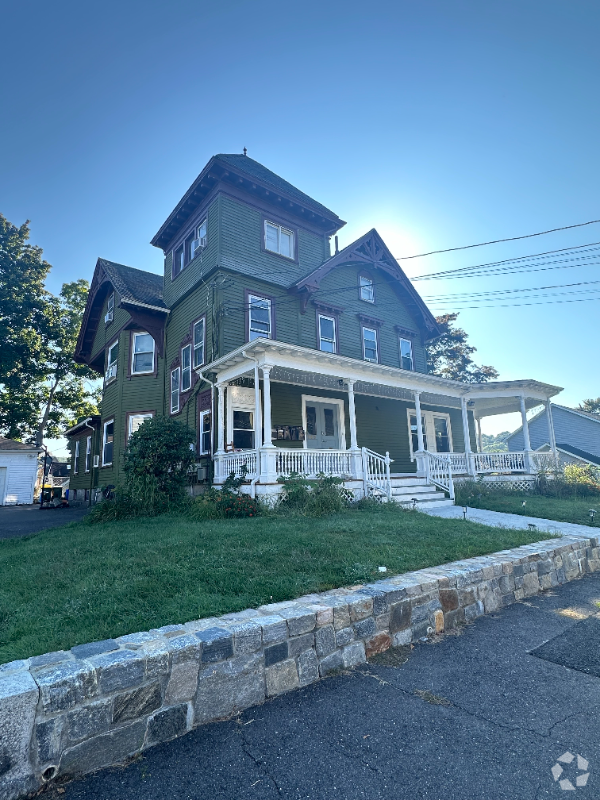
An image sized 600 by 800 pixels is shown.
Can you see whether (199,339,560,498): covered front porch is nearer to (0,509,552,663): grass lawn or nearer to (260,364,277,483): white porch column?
(260,364,277,483): white porch column

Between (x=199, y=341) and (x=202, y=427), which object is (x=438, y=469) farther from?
(x=199, y=341)

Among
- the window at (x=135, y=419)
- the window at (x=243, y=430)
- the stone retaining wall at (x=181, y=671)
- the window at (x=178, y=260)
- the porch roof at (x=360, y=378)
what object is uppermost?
the window at (x=178, y=260)

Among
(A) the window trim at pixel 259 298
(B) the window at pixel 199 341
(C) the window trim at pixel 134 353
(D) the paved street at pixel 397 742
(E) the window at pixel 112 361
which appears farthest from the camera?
(E) the window at pixel 112 361

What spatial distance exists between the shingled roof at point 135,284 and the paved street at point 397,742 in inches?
563

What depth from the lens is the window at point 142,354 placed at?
15773 millimetres

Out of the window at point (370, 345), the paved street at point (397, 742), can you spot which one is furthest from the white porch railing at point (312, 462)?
the paved street at point (397, 742)

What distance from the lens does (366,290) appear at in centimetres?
1728

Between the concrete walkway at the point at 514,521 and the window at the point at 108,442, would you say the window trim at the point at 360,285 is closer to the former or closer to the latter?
the concrete walkway at the point at 514,521

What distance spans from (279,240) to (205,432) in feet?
24.2

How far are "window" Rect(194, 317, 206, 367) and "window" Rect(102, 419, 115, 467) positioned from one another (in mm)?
5182

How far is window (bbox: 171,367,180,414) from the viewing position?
48.4 feet

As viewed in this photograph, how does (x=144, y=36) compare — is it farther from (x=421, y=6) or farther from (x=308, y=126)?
(x=421, y=6)

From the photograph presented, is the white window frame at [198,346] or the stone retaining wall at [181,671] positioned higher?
the white window frame at [198,346]

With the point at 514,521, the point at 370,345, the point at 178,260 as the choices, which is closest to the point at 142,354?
the point at 178,260
